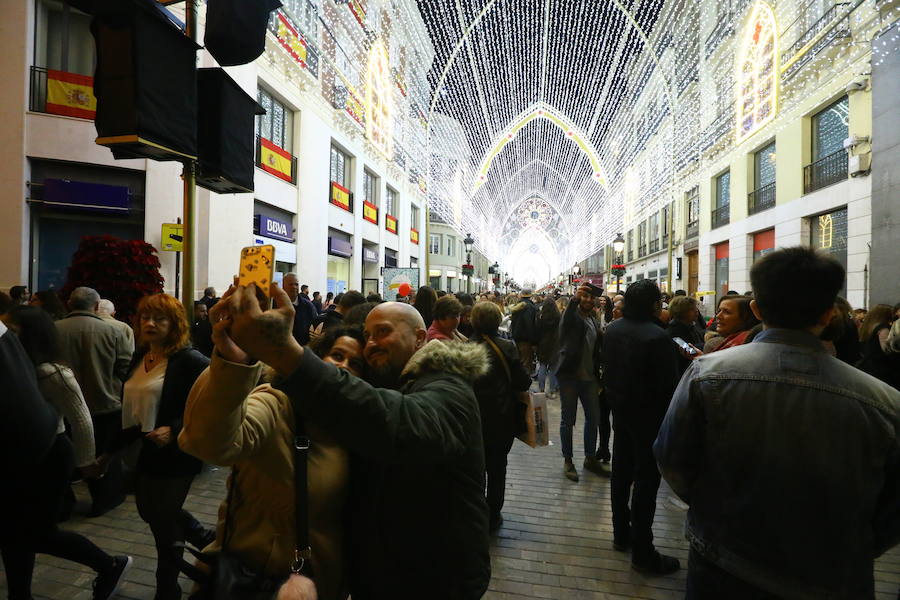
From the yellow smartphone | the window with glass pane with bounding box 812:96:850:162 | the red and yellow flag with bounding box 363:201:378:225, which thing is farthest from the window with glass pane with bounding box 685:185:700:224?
the yellow smartphone

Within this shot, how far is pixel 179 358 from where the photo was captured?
2863 mm

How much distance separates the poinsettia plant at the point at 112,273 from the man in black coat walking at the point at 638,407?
7079 mm

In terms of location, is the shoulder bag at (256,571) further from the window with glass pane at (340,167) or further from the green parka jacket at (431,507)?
the window with glass pane at (340,167)

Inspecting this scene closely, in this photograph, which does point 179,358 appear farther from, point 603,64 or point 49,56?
point 603,64

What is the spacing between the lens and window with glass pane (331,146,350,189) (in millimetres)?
18734

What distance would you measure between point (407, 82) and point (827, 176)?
55.1ft

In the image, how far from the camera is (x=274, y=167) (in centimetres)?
1390

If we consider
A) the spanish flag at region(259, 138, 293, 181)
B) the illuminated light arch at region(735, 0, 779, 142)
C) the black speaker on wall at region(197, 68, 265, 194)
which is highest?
the illuminated light arch at region(735, 0, 779, 142)

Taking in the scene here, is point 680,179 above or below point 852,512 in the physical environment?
above

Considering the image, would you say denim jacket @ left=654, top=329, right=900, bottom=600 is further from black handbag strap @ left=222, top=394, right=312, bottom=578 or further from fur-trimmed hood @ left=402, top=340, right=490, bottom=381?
black handbag strap @ left=222, top=394, right=312, bottom=578

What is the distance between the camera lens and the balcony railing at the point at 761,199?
1539 cm

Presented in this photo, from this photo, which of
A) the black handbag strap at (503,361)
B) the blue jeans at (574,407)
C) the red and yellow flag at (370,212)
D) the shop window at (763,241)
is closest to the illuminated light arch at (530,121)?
the red and yellow flag at (370,212)

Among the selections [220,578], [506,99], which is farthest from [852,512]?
[506,99]

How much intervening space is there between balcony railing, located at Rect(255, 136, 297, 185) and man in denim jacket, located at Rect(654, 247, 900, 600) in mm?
13756
